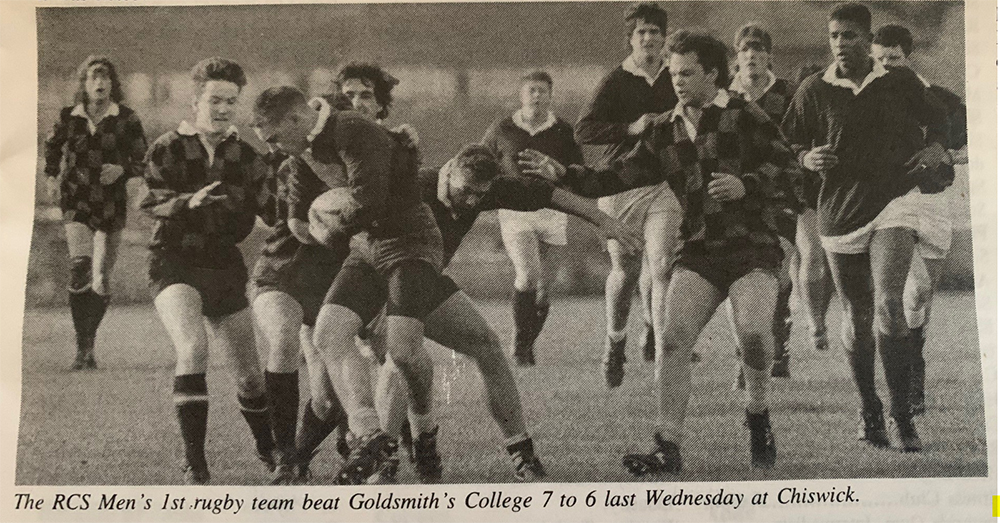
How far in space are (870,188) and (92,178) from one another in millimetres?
1389

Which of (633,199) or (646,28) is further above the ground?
(646,28)

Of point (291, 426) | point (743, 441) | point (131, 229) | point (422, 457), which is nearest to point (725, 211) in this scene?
point (743, 441)

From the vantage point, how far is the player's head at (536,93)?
1.51 meters

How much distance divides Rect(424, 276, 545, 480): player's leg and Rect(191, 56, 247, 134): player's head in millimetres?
490

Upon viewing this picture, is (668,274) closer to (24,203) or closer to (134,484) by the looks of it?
(134,484)

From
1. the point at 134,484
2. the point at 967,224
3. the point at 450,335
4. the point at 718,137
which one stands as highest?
the point at 718,137

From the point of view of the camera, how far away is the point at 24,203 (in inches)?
59.3

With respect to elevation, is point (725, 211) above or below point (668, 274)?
above

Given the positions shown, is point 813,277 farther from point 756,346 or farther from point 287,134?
point 287,134

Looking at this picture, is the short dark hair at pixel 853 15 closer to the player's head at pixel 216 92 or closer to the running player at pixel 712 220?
the running player at pixel 712 220

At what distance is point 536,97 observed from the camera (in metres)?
1.51

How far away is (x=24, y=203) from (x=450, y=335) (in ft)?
2.62

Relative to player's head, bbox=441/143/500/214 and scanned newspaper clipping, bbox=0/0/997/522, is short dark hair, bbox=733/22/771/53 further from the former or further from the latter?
player's head, bbox=441/143/500/214

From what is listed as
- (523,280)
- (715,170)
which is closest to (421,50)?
(523,280)
